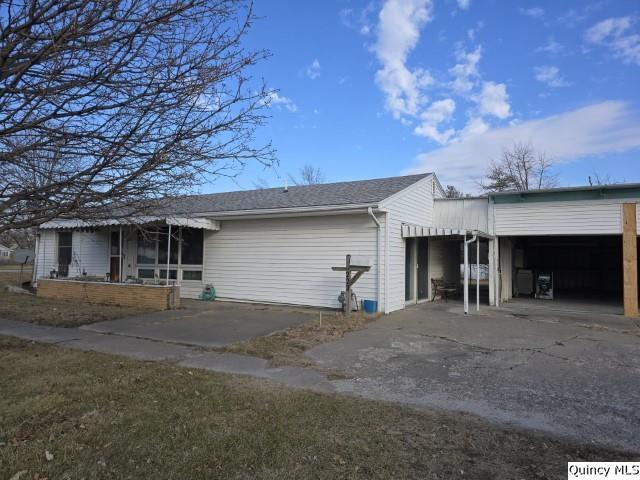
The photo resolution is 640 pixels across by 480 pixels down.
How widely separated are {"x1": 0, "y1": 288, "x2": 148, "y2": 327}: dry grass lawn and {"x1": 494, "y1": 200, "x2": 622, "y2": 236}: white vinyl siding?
1097cm

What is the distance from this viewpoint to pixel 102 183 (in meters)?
4.20

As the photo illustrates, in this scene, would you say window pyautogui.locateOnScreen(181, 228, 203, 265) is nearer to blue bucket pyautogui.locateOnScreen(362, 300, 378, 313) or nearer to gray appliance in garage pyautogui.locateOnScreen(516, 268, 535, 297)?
blue bucket pyautogui.locateOnScreen(362, 300, 378, 313)

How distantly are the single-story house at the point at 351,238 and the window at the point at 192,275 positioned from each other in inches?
1.5

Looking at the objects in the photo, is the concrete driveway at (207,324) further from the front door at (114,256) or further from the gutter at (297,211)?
the front door at (114,256)

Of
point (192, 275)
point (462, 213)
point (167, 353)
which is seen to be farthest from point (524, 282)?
point (167, 353)

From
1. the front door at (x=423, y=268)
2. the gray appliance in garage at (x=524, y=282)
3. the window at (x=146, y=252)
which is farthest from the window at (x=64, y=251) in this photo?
the gray appliance in garage at (x=524, y=282)

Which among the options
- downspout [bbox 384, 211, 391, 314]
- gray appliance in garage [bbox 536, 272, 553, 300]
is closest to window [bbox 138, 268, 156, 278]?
downspout [bbox 384, 211, 391, 314]

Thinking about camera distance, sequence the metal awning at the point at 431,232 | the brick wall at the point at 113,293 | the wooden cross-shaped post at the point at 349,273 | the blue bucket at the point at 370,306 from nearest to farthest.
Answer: the wooden cross-shaped post at the point at 349,273
the blue bucket at the point at 370,306
the metal awning at the point at 431,232
the brick wall at the point at 113,293

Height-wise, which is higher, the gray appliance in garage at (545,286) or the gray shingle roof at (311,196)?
the gray shingle roof at (311,196)

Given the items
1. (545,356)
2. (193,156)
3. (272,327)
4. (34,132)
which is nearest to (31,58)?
(34,132)

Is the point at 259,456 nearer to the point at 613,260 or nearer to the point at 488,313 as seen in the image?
the point at 488,313

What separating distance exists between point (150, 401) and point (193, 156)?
2.66 m

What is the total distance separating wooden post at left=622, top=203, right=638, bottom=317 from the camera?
1131 centimetres

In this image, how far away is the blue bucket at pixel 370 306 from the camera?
36.9 feet
